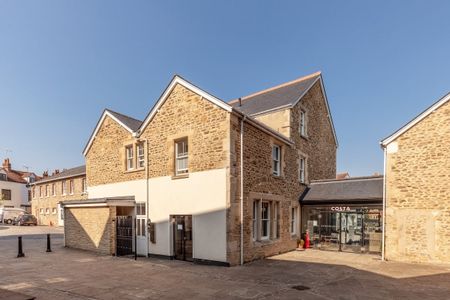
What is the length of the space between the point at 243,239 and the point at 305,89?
10.9 metres

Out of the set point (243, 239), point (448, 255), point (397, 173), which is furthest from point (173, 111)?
point (448, 255)

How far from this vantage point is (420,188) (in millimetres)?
12992

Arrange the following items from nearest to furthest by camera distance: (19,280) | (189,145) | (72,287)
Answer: (72,287), (19,280), (189,145)

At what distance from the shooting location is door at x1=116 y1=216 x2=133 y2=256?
579 inches

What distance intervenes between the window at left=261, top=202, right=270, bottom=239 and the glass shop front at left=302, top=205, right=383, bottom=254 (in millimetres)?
4209

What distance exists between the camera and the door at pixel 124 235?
14.7m

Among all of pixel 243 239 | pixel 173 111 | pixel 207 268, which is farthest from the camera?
pixel 173 111

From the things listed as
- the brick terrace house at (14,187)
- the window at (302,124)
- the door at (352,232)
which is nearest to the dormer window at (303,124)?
the window at (302,124)

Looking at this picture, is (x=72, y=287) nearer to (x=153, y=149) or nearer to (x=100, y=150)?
(x=153, y=149)

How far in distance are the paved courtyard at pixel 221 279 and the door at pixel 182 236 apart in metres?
0.68

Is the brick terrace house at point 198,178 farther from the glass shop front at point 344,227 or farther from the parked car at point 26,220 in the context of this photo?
the parked car at point 26,220

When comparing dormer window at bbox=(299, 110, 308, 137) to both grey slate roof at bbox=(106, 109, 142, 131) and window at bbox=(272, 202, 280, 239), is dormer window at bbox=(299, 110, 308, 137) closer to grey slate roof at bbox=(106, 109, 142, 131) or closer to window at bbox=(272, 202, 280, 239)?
window at bbox=(272, 202, 280, 239)

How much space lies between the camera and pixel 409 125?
43.9 feet

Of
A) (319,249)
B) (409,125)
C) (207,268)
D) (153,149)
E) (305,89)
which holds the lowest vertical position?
(319,249)
